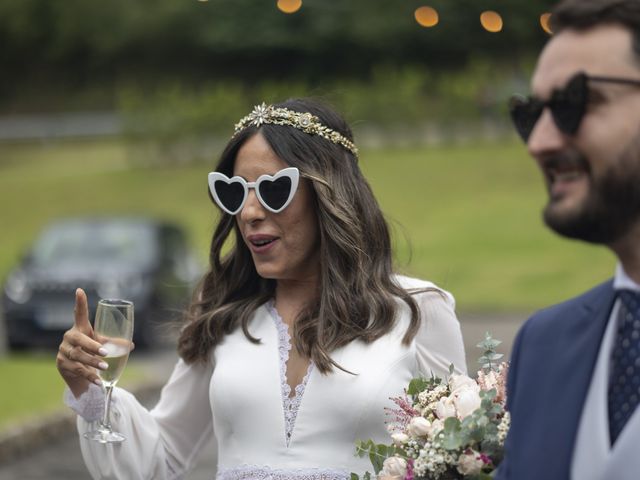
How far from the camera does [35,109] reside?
2448 inches

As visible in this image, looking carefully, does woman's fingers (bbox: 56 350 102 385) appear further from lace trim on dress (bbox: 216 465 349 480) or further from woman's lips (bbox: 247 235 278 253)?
woman's lips (bbox: 247 235 278 253)

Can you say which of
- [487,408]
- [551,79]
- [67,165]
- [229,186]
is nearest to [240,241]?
[229,186]

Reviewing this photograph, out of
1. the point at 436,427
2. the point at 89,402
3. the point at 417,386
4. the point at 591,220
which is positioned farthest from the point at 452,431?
the point at 89,402

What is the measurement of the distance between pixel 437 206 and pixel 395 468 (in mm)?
29294

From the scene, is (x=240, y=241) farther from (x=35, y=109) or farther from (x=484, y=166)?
(x=35, y=109)

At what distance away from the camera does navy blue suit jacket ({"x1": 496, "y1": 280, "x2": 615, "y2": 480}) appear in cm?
251

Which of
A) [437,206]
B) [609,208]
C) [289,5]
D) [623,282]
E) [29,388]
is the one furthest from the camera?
[437,206]

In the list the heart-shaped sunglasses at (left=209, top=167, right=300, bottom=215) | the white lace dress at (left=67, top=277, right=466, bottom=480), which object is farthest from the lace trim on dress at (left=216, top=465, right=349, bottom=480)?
the heart-shaped sunglasses at (left=209, top=167, right=300, bottom=215)

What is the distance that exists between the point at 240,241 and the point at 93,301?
12232 mm

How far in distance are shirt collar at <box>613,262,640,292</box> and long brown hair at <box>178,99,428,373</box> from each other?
1606 mm

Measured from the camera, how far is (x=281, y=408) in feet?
13.5

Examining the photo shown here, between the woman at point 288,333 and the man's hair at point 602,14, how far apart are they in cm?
175

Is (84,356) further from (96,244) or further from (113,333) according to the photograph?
(96,244)

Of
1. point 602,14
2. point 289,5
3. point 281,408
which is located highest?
point 289,5
